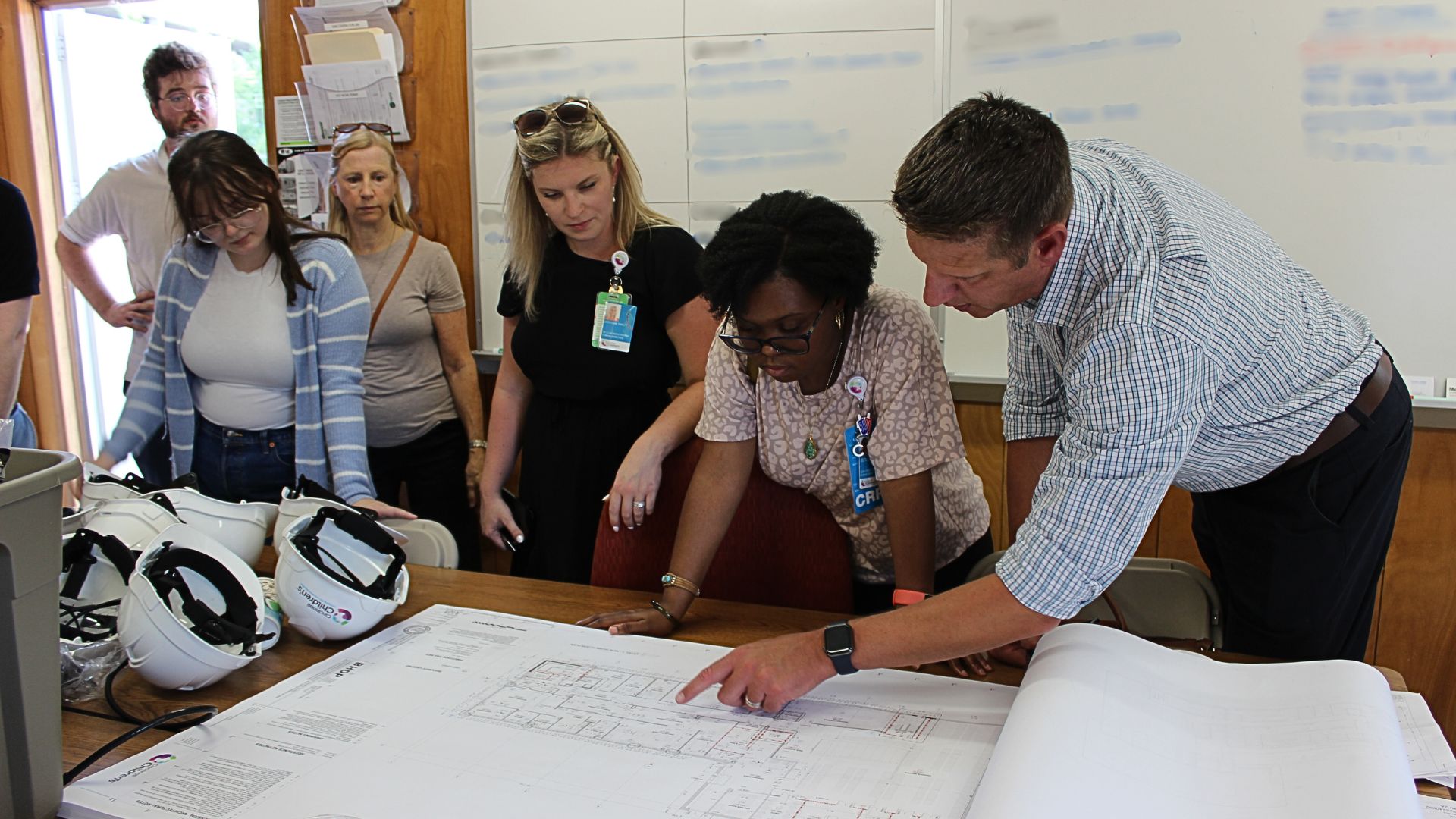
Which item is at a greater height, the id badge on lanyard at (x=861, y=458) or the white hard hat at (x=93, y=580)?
the id badge on lanyard at (x=861, y=458)

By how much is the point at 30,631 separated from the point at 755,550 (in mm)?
1034

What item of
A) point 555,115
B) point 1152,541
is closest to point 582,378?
point 555,115

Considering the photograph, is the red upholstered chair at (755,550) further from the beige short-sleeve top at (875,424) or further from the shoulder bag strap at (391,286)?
the shoulder bag strap at (391,286)

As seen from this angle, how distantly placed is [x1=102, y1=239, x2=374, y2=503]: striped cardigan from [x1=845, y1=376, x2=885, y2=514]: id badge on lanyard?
0.98 meters

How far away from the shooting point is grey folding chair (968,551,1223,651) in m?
1.43

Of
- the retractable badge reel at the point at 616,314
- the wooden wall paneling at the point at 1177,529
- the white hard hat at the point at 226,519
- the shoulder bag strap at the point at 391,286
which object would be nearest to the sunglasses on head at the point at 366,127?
the shoulder bag strap at the point at 391,286

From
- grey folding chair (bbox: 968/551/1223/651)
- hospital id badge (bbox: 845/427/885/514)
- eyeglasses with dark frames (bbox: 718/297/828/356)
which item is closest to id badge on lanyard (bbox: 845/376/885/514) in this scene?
hospital id badge (bbox: 845/427/885/514)

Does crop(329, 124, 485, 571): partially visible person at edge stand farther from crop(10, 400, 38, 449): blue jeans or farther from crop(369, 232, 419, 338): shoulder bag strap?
crop(10, 400, 38, 449): blue jeans

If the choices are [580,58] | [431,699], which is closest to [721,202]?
[580,58]

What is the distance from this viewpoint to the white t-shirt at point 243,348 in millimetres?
2018

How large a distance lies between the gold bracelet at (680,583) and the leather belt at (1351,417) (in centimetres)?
86

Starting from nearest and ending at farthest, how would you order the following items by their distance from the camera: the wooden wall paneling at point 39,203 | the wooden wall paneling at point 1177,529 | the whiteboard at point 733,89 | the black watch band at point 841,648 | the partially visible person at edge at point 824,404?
the black watch band at point 841,648, the partially visible person at edge at point 824,404, the wooden wall paneling at point 1177,529, the whiteboard at point 733,89, the wooden wall paneling at point 39,203

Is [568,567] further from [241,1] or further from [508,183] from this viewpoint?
[241,1]

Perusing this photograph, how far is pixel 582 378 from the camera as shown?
2.11 m
